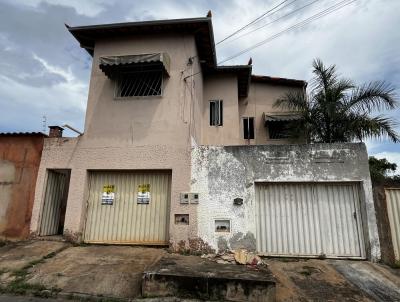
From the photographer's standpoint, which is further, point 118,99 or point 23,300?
point 118,99

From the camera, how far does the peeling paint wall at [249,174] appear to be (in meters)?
7.81

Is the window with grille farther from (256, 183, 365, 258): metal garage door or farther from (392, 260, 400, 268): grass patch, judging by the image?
(392, 260, 400, 268): grass patch

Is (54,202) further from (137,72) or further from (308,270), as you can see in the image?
(308,270)

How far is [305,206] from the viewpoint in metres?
8.06

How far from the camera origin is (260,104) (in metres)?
13.2

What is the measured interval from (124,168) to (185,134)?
82.7 inches

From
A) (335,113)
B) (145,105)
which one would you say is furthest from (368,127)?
(145,105)

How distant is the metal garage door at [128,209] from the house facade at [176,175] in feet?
0.10

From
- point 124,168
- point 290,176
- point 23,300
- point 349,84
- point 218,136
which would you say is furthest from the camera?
point 218,136

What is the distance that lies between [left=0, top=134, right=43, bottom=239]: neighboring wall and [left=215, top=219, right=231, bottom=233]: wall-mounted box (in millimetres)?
5732

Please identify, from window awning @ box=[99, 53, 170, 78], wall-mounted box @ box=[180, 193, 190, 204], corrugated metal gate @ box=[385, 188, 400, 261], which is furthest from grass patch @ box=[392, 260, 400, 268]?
window awning @ box=[99, 53, 170, 78]

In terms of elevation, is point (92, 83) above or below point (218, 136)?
above

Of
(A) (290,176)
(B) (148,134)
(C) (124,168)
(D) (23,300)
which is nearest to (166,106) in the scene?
(B) (148,134)

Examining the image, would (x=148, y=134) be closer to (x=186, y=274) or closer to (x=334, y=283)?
(x=186, y=274)
